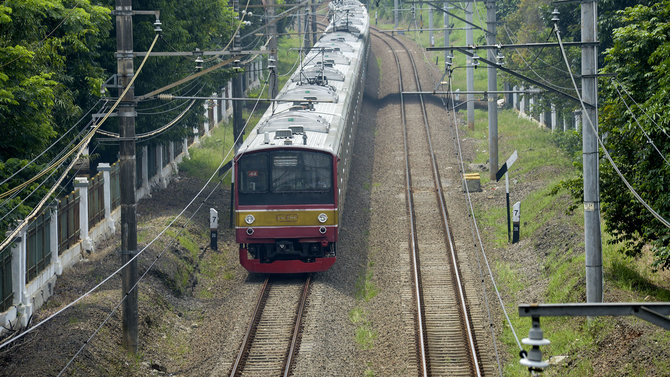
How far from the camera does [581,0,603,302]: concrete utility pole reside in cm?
1547

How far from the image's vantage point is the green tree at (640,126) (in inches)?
605

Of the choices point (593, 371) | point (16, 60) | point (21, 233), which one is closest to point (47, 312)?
point (21, 233)

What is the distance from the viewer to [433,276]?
71.9 ft

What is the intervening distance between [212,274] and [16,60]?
979 centimetres

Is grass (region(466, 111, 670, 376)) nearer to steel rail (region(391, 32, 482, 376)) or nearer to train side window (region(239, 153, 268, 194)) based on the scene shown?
steel rail (region(391, 32, 482, 376))

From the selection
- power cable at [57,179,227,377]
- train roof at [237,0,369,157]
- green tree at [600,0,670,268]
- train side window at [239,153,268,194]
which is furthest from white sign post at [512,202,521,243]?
power cable at [57,179,227,377]

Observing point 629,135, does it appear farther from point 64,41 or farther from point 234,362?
point 64,41

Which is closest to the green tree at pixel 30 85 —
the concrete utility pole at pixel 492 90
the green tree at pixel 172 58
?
the green tree at pixel 172 58

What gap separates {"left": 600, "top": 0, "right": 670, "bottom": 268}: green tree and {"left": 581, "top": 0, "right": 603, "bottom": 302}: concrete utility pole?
80 cm

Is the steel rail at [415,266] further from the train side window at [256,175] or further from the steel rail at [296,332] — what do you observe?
the train side window at [256,175]

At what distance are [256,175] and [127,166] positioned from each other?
444 centimetres

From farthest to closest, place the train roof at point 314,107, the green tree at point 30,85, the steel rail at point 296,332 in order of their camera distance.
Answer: the train roof at point 314,107
the steel rail at point 296,332
the green tree at point 30,85

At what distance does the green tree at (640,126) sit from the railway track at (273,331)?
656cm

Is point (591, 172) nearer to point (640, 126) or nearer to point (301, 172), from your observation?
point (640, 126)
